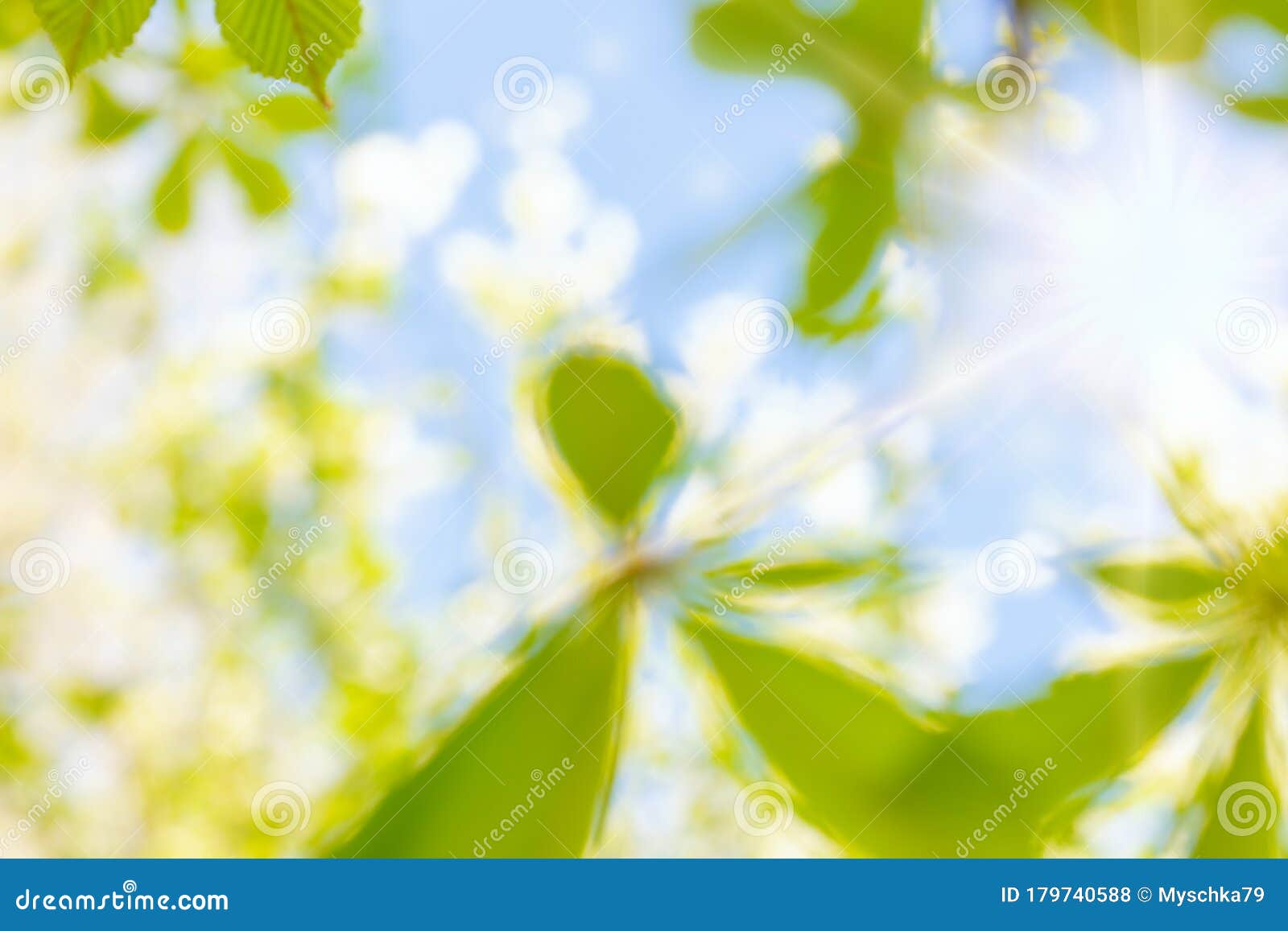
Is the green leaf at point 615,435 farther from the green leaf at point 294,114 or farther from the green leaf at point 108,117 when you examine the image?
the green leaf at point 108,117

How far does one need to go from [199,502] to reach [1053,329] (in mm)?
1780

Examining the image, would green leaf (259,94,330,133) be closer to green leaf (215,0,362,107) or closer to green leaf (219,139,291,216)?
green leaf (219,139,291,216)

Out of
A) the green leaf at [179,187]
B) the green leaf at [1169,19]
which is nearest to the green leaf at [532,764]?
the green leaf at [179,187]

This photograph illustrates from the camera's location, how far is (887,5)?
1.67 metres

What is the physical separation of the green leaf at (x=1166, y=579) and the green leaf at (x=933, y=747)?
4.8 inches

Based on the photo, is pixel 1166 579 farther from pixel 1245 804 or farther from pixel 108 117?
pixel 108 117

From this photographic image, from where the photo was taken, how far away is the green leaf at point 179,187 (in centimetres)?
188

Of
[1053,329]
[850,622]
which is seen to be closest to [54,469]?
[850,622]

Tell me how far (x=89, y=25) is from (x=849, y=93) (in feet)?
4.29

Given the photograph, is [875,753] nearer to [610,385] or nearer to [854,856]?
[854,856]

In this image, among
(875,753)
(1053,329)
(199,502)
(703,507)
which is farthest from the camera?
(199,502)

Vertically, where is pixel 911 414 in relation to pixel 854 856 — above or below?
above

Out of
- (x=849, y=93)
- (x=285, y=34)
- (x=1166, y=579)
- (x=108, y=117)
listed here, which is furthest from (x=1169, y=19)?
(x=108, y=117)

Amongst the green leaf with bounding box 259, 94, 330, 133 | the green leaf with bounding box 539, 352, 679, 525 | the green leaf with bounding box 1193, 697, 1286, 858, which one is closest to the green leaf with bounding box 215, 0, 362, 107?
the green leaf with bounding box 539, 352, 679, 525
